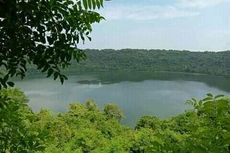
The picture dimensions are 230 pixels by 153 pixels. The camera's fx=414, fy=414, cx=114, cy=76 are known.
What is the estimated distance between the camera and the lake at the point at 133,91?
2756 inches

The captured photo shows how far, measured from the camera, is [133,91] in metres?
98.9

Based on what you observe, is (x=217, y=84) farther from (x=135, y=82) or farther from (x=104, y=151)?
(x=104, y=151)

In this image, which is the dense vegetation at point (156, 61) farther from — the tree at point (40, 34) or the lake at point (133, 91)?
the tree at point (40, 34)

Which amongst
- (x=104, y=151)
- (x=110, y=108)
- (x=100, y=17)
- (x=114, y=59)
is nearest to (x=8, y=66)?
(x=100, y=17)

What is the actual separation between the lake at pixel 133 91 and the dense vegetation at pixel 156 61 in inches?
190

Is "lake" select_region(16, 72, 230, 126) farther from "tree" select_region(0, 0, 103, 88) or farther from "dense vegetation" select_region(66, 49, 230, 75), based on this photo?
"tree" select_region(0, 0, 103, 88)

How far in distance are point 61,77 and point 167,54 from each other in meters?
160

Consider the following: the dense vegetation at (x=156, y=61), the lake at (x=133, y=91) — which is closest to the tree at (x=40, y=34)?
the lake at (x=133, y=91)

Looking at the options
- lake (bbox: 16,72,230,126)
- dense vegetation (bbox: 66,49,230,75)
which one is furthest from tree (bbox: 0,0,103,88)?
dense vegetation (bbox: 66,49,230,75)

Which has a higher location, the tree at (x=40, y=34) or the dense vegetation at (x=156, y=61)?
the tree at (x=40, y=34)

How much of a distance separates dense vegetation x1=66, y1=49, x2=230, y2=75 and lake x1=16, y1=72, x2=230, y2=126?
483 cm

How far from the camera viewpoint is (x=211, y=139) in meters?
2.71

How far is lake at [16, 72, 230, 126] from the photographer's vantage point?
70000 mm

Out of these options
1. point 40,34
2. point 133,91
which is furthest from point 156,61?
point 40,34
